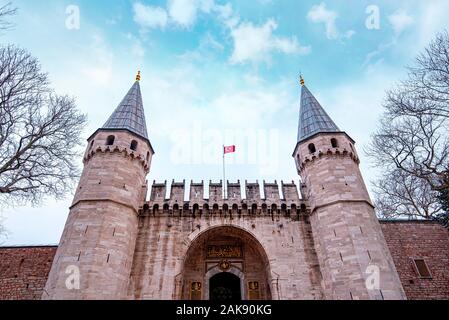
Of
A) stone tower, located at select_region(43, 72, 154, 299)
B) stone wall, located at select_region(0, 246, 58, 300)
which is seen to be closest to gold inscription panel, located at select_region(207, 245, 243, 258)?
stone tower, located at select_region(43, 72, 154, 299)

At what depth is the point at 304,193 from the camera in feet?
51.7

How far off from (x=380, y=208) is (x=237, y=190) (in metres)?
13.8

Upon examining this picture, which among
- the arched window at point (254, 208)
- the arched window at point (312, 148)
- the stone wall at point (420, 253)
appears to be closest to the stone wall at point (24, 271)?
the arched window at point (254, 208)

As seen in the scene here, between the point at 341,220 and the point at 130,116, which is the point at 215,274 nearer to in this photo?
the point at 341,220

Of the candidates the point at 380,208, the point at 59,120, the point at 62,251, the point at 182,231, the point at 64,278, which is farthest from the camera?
the point at 380,208

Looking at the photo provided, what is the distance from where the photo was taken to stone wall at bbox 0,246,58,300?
13.4 meters

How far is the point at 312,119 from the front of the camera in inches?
696

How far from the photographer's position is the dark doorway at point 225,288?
14.2 m

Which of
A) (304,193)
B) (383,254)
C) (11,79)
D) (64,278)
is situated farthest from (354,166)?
(11,79)

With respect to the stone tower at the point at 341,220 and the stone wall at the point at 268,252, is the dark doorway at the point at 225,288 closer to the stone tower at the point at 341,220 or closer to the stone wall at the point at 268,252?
the stone wall at the point at 268,252

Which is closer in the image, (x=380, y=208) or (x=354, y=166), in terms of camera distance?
(x=354, y=166)

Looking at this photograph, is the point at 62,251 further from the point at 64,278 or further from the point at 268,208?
the point at 268,208

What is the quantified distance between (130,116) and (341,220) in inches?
527

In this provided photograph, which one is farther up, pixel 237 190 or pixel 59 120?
pixel 59 120
